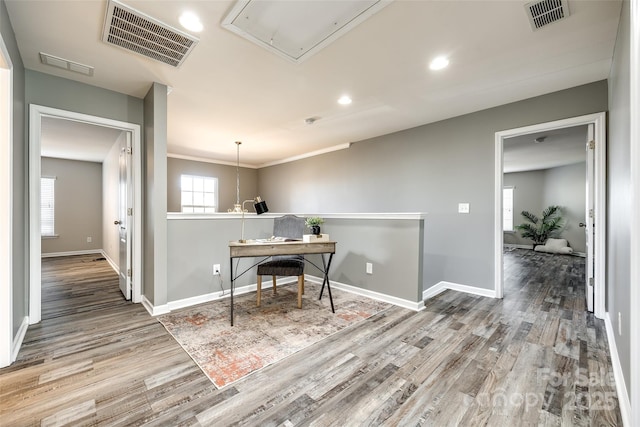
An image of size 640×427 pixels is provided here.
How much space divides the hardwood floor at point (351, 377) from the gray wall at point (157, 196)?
358mm

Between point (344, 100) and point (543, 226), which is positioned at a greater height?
point (344, 100)

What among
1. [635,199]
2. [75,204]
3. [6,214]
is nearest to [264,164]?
[75,204]

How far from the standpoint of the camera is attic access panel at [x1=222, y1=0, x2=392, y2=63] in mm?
1716

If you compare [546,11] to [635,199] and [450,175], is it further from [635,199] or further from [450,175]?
[450,175]

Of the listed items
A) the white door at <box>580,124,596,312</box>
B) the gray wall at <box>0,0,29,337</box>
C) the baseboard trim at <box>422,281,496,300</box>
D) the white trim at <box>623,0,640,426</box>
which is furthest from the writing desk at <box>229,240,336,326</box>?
the white door at <box>580,124,596,312</box>

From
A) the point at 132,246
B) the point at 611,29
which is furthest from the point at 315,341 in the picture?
the point at 611,29

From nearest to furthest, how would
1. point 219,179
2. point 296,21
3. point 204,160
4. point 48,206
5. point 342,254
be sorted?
point 296,21
point 342,254
point 48,206
point 204,160
point 219,179

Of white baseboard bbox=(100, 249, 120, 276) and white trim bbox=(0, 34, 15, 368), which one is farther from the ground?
white trim bbox=(0, 34, 15, 368)

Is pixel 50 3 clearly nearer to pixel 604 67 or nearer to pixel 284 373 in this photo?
pixel 284 373

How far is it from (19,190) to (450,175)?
467 centimetres

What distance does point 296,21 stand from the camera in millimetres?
1886

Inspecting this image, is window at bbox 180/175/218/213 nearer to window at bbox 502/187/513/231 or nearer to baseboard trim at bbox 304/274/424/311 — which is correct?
baseboard trim at bbox 304/274/424/311

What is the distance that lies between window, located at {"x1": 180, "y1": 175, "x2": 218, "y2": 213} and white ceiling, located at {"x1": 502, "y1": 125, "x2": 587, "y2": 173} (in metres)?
6.29

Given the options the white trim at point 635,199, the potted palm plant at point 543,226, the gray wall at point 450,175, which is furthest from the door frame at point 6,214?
the potted palm plant at point 543,226
